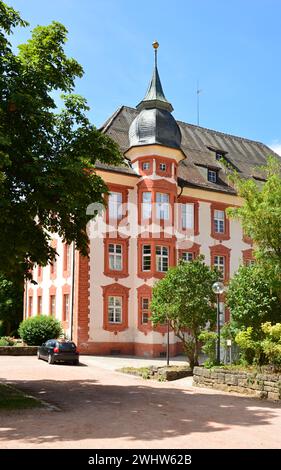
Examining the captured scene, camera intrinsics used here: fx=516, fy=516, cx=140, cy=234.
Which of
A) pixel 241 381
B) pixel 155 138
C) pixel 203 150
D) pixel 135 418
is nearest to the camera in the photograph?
pixel 135 418

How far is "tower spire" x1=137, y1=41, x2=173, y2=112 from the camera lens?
3506 cm

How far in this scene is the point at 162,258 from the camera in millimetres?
33938

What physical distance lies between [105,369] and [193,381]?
22.8ft

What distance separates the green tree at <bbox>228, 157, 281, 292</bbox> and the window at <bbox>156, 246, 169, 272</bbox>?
1492cm

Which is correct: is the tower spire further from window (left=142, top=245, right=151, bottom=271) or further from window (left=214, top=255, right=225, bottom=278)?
window (left=214, top=255, right=225, bottom=278)

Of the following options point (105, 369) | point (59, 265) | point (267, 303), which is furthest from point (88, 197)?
point (59, 265)

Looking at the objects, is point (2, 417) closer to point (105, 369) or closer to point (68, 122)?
point (68, 122)

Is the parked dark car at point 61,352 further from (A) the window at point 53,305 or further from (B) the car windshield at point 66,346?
(A) the window at point 53,305

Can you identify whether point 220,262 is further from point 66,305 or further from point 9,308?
point 9,308

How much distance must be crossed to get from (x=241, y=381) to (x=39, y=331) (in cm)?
1947

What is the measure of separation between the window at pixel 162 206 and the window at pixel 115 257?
3.39m

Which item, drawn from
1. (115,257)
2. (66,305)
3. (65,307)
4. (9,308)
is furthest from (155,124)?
(9,308)

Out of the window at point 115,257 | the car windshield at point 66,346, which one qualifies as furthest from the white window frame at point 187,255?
the car windshield at point 66,346

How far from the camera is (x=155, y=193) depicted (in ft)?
111
